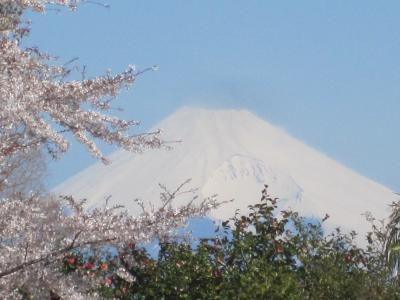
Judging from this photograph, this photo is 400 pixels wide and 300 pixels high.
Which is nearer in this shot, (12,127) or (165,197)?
(12,127)

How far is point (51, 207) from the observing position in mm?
9656

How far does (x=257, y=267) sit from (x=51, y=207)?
14.3 feet

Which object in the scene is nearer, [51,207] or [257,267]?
[51,207]

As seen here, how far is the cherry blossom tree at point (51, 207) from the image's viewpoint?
8859 mm

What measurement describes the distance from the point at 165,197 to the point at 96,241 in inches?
36.7

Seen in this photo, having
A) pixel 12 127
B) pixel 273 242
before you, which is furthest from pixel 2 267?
pixel 273 242

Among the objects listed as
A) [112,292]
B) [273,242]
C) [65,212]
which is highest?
[273,242]

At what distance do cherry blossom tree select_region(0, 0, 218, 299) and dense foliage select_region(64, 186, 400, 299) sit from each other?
3.46m

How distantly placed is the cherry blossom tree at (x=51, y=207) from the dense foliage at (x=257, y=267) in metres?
3.46

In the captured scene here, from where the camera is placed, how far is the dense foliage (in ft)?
43.1

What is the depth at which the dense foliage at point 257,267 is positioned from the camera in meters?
13.1

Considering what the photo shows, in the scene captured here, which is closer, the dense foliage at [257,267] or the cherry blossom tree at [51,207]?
the cherry blossom tree at [51,207]

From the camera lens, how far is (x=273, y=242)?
47.5ft

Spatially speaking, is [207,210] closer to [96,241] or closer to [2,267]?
[96,241]
